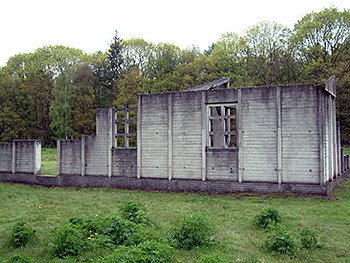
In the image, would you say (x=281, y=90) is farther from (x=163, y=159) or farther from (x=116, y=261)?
(x=116, y=261)

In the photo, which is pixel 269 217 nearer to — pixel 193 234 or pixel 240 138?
pixel 193 234

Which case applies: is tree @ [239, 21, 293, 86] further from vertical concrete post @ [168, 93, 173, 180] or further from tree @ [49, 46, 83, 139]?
tree @ [49, 46, 83, 139]

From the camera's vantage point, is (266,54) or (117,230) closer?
(117,230)

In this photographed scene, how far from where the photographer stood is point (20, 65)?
4778cm

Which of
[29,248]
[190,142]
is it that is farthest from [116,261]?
[190,142]

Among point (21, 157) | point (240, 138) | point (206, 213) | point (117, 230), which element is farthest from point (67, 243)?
point (21, 157)

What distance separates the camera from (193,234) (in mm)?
7684

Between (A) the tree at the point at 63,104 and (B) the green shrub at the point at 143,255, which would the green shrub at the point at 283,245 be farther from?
(A) the tree at the point at 63,104

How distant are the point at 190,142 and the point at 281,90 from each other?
5.26 metres

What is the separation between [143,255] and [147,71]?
38657 millimetres

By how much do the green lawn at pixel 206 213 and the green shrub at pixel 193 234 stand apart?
251 mm

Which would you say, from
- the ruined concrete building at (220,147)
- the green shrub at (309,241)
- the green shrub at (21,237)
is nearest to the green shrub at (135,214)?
the green shrub at (21,237)

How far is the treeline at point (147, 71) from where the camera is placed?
3209 cm

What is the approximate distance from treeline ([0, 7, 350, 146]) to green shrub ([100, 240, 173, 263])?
2864 cm
